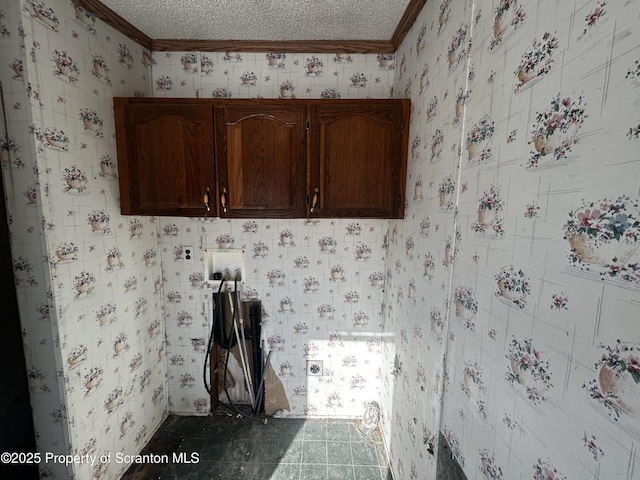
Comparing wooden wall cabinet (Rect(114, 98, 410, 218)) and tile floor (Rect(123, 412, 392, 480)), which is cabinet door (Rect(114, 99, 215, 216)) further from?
tile floor (Rect(123, 412, 392, 480))

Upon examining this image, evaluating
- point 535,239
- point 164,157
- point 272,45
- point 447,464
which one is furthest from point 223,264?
point 535,239

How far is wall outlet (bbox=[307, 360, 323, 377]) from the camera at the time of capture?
1.95 metres

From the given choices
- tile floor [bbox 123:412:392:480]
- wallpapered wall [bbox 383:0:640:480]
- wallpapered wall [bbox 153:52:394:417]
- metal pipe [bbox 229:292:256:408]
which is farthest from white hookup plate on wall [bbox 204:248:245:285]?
wallpapered wall [bbox 383:0:640:480]

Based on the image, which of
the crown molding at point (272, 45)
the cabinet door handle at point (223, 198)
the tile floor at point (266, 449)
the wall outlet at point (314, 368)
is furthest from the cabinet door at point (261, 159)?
the tile floor at point (266, 449)

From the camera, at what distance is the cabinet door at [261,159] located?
4.64 feet

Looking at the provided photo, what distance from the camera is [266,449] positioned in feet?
5.67

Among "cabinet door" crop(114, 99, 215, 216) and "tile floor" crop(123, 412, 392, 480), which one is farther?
"tile floor" crop(123, 412, 392, 480)

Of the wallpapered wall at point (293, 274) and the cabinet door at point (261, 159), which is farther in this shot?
the wallpapered wall at point (293, 274)

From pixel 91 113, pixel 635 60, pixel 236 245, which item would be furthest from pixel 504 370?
pixel 91 113

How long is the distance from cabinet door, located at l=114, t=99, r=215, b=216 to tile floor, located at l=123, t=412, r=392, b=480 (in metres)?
1.47

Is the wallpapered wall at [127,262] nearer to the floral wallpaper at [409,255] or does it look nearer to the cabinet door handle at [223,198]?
the floral wallpaper at [409,255]

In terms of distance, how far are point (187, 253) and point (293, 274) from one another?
2.38ft

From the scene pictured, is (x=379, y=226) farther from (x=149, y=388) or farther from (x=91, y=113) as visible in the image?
(x=149, y=388)

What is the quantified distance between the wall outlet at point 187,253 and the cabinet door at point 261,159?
0.55 meters
